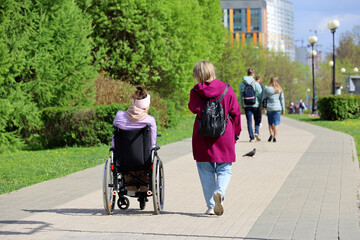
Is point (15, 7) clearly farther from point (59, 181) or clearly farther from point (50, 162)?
point (59, 181)

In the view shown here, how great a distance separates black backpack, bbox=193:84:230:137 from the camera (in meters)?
6.57

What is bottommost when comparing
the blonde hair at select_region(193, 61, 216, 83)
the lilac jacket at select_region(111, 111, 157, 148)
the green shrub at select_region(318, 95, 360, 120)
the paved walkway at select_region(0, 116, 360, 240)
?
the green shrub at select_region(318, 95, 360, 120)

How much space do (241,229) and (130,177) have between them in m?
1.66

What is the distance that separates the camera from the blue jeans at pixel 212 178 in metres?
6.77

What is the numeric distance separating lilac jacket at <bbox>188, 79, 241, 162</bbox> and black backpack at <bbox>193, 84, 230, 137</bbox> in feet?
0.34

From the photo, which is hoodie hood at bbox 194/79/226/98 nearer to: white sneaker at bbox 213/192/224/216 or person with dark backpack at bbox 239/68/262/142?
white sneaker at bbox 213/192/224/216

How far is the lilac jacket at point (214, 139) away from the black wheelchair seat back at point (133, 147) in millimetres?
560

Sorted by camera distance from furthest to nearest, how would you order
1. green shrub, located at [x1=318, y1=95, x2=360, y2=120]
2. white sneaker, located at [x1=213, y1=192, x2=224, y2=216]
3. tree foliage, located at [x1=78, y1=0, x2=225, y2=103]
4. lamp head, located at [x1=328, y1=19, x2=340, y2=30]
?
lamp head, located at [x1=328, y1=19, x2=340, y2=30], green shrub, located at [x1=318, y1=95, x2=360, y2=120], tree foliage, located at [x1=78, y1=0, x2=225, y2=103], white sneaker, located at [x1=213, y1=192, x2=224, y2=216]

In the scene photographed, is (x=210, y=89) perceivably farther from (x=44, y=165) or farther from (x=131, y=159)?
(x=44, y=165)

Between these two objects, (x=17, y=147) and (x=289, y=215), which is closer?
(x=289, y=215)

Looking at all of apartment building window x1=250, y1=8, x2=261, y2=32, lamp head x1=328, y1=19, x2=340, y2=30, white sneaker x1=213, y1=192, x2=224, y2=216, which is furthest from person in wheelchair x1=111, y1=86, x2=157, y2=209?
apartment building window x1=250, y1=8, x2=261, y2=32

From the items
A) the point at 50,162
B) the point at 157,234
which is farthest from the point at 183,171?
the point at 157,234

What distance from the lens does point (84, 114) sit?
1694 cm

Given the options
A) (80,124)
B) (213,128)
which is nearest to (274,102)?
(80,124)
